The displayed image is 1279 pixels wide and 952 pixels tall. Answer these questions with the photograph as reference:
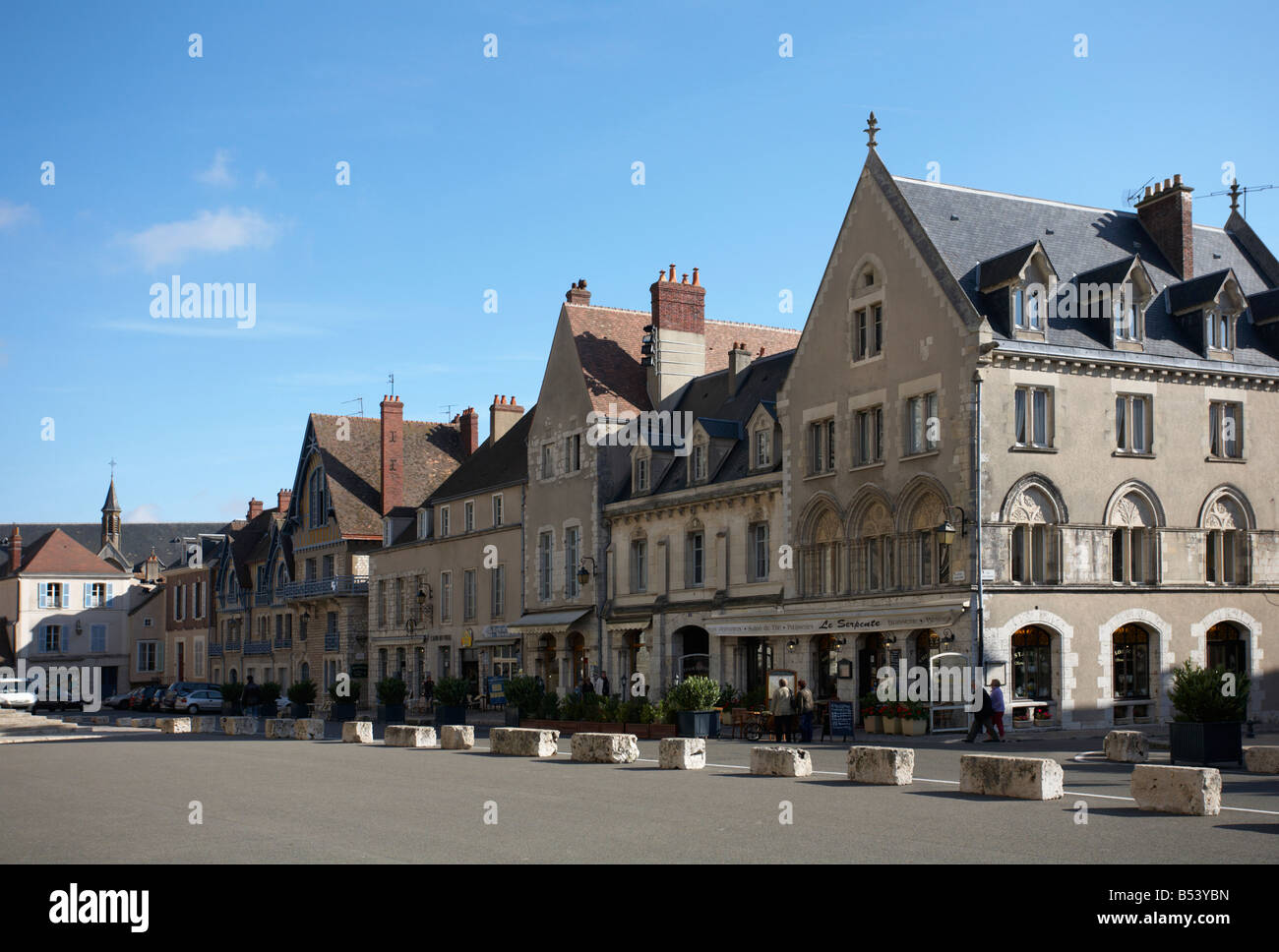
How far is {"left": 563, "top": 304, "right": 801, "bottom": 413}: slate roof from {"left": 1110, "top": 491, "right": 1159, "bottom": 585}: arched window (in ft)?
55.9

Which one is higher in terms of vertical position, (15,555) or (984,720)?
(15,555)

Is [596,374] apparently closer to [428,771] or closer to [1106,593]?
[1106,593]

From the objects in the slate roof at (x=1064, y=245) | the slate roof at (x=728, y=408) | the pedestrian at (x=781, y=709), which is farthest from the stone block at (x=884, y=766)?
the slate roof at (x=728, y=408)

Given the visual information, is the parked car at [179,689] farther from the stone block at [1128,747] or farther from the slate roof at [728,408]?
the stone block at [1128,747]

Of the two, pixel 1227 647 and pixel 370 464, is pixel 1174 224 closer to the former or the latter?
pixel 1227 647

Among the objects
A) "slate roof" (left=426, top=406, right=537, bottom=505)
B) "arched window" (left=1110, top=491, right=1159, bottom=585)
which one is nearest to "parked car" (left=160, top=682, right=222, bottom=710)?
"slate roof" (left=426, top=406, right=537, bottom=505)

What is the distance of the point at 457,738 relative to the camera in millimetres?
27312

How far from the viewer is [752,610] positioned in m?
37.2

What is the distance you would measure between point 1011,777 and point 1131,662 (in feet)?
57.3

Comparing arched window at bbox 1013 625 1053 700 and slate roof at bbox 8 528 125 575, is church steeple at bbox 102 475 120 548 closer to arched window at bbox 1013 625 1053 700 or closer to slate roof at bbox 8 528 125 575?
slate roof at bbox 8 528 125 575

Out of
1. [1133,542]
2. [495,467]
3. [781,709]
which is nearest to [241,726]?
[781,709]

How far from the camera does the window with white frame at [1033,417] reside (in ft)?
103

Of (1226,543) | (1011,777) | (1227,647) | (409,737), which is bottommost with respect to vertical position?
(409,737)

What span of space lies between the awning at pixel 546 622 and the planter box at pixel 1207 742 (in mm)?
25329
